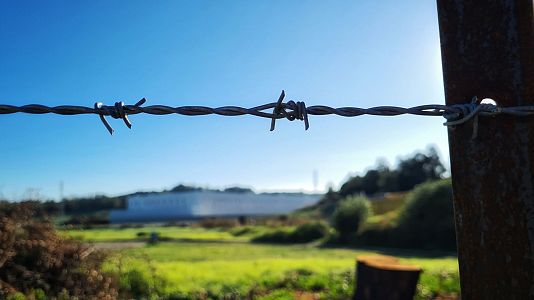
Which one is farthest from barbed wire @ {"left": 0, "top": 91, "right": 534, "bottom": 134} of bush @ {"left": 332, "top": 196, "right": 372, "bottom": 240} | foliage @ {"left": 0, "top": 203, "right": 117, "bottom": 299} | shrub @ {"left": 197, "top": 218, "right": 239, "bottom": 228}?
shrub @ {"left": 197, "top": 218, "right": 239, "bottom": 228}

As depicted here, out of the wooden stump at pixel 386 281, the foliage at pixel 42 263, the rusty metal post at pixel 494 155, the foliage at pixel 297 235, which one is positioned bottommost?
the foliage at pixel 297 235

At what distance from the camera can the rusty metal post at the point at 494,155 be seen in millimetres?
1179

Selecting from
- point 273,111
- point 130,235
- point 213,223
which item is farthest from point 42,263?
point 213,223

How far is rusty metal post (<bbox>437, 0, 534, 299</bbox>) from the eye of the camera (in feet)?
3.87

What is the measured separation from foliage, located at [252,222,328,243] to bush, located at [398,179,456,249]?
597 centimetres

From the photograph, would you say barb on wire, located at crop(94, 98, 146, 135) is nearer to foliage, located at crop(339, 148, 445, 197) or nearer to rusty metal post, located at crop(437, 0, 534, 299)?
rusty metal post, located at crop(437, 0, 534, 299)

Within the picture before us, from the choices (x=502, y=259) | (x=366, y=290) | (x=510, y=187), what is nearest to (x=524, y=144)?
(x=510, y=187)

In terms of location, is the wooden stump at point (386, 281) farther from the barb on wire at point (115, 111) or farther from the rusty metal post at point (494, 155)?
the barb on wire at point (115, 111)

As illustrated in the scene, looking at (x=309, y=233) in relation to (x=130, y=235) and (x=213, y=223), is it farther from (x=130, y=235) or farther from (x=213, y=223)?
(x=213, y=223)

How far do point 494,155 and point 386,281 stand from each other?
4.23m

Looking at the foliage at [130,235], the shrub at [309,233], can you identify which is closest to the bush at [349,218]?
the shrub at [309,233]

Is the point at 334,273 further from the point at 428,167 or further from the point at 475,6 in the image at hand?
the point at 428,167

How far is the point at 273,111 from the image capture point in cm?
136

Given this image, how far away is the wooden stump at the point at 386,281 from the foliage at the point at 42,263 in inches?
109
